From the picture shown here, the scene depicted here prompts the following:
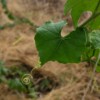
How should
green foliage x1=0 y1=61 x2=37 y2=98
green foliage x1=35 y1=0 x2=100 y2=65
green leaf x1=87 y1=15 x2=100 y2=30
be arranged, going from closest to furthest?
green foliage x1=35 y1=0 x2=100 y2=65, green leaf x1=87 y1=15 x2=100 y2=30, green foliage x1=0 y1=61 x2=37 y2=98

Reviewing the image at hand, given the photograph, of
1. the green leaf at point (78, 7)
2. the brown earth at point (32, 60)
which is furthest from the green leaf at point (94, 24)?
the brown earth at point (32, 60)

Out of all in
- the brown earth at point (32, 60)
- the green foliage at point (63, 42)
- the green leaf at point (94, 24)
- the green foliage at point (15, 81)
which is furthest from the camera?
the brown earth at point (32, 60)

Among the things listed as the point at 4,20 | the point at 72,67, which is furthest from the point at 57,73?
the point at 4,20

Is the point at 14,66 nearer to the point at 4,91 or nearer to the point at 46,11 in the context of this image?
the point at 4,91

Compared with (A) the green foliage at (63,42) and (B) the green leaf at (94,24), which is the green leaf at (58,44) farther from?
(B) the green leaf at (94,24)

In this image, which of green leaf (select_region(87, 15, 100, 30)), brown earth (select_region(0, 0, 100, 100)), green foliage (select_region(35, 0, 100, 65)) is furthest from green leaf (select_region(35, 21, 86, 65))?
brown earth (select_region(0, 0, 100, 100))

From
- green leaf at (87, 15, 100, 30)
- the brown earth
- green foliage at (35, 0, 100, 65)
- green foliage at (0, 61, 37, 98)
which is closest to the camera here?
green foliage at (35, 0, 100, 65)

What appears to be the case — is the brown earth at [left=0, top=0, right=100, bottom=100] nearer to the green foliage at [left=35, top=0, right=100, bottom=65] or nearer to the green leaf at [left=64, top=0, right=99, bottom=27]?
the green leaf at [left=64, top=0, right=99, bottom=27]
